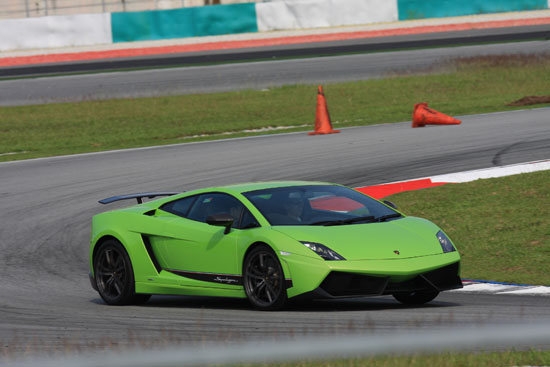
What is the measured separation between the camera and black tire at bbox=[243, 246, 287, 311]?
8.91 meters

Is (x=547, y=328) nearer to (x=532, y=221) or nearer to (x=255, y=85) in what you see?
(x=532, y=221)

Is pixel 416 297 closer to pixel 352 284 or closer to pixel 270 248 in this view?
pixel 352 284

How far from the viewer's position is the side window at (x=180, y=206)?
1017cm

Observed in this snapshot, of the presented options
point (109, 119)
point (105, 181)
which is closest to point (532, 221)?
point (105, 181)

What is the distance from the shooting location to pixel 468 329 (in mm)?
7527

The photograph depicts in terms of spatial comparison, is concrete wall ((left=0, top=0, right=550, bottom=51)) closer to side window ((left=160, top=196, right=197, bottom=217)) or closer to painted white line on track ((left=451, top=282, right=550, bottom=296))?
side window ((left=160, top=196, right=197, bottom=217))

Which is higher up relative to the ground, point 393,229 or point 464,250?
point 393,229

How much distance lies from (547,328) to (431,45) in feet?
102

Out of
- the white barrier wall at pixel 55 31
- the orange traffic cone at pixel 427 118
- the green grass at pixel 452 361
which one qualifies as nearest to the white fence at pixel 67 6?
the white barrier wall at pixel 55 31

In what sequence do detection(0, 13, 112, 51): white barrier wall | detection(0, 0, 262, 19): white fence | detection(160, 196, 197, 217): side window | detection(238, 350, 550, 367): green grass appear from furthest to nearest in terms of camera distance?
detection(0, 0, 262, 19): white fence < detection(0, 13, 112, 51): white barrier wall < detection(160, 196, 197, 217): side window < detection(238, 350, 550, 367): green grass

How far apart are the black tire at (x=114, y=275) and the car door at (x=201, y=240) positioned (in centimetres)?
36

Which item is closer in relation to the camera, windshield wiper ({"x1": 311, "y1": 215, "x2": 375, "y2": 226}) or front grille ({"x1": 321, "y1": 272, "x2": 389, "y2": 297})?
front grille ({"x1": 321, "y1": 272, "x2": 389, "y2": 297})

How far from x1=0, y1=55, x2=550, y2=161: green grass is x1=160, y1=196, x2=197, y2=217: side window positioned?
12.7 meters

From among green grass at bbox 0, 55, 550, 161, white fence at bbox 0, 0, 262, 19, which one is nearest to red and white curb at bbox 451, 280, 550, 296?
green grass at bbox 0, 55, 550, 161
